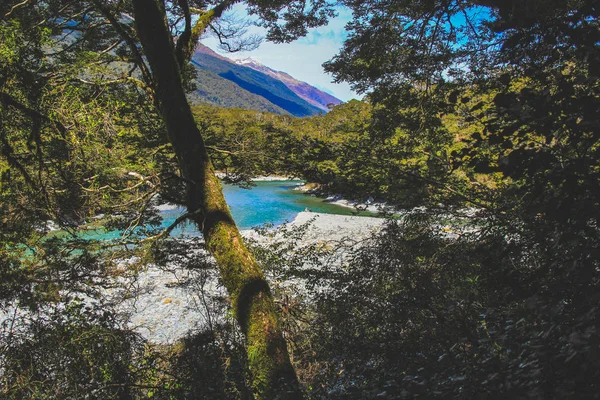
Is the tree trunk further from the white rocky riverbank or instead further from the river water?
the river water

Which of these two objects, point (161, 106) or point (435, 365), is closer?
point (435, 365)

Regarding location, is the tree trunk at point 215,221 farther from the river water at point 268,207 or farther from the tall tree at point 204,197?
the river water at point 268,207

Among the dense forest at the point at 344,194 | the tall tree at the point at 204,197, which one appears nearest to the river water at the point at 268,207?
the dense forest at the point at 344,194

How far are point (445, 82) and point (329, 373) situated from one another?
367 centimetres

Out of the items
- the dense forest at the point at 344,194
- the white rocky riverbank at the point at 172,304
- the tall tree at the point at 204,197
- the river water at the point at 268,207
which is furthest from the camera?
the river water at the point at 268,207

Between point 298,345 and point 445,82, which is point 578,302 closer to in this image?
point 445,82

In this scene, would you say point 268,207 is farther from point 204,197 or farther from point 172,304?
point 204,197

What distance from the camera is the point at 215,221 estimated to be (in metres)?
3.41

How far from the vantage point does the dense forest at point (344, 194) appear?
62.9 inches

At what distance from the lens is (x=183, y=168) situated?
3508 millimetres

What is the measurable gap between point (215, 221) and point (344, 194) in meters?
1.65

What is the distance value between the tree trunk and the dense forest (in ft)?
0.06

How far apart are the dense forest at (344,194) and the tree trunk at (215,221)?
2cm

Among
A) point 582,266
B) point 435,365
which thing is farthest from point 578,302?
point 435,365
